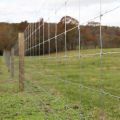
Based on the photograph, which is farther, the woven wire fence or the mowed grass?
the mowed grass

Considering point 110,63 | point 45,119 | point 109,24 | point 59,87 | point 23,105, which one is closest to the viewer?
point 109,24

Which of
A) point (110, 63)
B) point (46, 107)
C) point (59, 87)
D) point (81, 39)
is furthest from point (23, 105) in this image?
point (110, 63)

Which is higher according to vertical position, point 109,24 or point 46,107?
point 109,24

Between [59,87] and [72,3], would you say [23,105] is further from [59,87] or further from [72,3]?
[72,3]

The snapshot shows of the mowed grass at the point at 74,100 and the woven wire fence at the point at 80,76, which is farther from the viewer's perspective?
the mowed grass at the point at 74,100

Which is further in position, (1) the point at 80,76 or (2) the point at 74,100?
(2) the point at 74,100

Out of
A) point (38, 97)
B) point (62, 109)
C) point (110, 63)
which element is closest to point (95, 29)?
point (110, 63)

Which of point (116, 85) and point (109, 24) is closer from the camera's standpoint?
point (109, 24)

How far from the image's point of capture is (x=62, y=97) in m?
11.5

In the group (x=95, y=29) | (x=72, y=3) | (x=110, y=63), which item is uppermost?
(x=72, y=3)

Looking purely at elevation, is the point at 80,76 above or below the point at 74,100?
above

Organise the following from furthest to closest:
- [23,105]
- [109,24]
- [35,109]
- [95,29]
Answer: [23,105] < [35,109] < [95,29] < [109,24]

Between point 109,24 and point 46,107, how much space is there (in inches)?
219

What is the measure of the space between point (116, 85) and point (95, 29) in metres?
4.15
